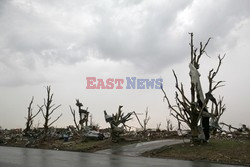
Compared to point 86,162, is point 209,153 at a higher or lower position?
higher

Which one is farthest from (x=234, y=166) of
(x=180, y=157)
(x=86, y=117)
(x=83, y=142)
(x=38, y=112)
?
(x=38, y=112)

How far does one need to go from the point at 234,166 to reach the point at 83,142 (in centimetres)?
1608

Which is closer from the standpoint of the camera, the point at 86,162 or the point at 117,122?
the point at 86,162

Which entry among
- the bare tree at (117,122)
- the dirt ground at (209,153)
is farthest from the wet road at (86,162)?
the bare tree at (117,122)

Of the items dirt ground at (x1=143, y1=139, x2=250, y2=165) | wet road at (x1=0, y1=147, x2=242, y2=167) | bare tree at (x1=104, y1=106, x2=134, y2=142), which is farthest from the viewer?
bare tree at (x1=104, y1=106, x2=134, y2=142)

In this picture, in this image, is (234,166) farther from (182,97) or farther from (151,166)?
(182,97)

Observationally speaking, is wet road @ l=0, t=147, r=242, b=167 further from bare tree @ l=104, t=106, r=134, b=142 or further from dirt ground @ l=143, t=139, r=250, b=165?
bare tree @ l=104, t=106, r=134, b=142

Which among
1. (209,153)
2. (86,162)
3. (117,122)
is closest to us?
(86,162)

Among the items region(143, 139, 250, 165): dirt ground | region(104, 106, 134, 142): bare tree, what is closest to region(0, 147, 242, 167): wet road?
region(143, 139, 250, 165): dirt ground

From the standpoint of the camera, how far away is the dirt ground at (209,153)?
1435 cm

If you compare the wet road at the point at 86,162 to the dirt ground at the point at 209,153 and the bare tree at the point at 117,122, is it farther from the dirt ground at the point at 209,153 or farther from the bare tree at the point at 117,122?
the bare tree at the point at 117,122

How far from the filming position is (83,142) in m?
26.6

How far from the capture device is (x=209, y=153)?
15805 mm

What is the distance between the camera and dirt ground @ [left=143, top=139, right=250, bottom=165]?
14.4 metres
